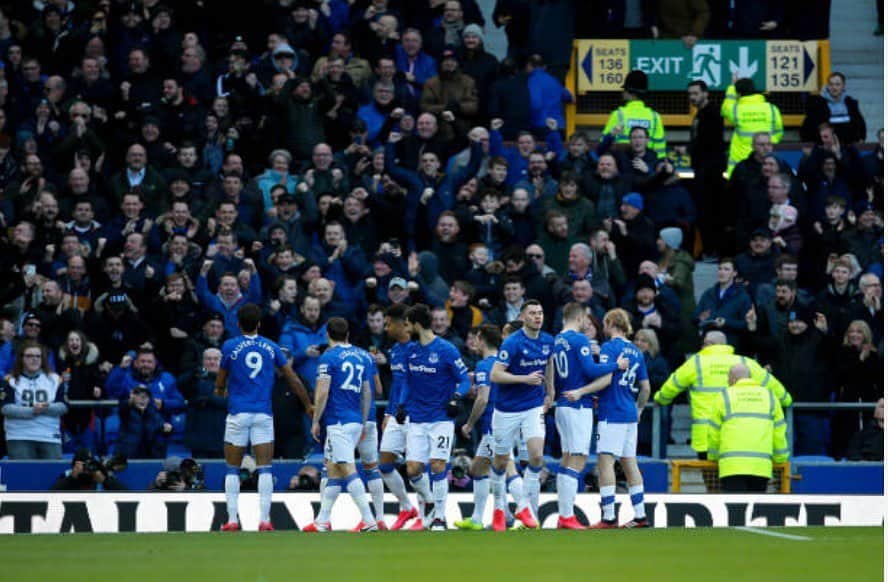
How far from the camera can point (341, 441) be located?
54.4ft

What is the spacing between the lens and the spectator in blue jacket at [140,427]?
19250 millimetres

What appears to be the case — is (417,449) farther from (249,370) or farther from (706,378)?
(706,378)

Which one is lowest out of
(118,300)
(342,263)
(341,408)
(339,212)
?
(341,408)

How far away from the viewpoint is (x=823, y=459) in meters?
20.0

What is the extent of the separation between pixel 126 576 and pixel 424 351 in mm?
6026

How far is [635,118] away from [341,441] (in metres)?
8.45

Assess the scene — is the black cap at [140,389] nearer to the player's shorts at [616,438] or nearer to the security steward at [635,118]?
the player's shorts at [616,438]

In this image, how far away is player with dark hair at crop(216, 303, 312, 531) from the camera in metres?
16.7

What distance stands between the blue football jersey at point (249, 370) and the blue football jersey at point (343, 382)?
1.51ft

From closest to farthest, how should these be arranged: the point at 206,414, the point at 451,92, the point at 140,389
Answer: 1. the point at 140,389
2. the point at 206,414
3. the point at 451,92

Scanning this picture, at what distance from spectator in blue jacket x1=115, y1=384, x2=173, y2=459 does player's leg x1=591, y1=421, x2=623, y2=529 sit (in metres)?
5.11

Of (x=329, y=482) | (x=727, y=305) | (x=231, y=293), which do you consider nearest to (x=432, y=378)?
(x=329, y=482)

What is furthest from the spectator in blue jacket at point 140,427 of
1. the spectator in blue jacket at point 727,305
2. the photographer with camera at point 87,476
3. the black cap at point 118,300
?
the spectator in blue jacket at point 727,305

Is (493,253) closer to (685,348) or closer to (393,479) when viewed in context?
(685,348)
